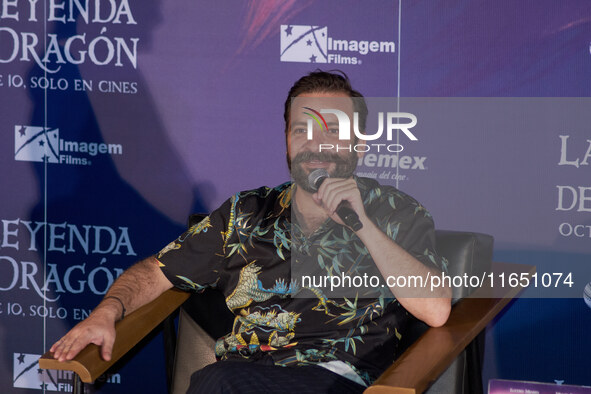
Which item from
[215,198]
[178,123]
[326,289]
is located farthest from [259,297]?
[178,123]

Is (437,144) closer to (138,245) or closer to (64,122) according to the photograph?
(138,245)

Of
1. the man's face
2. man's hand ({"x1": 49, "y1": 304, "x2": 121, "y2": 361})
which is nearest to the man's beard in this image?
the man's face

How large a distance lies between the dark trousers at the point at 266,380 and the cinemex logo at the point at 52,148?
127cm

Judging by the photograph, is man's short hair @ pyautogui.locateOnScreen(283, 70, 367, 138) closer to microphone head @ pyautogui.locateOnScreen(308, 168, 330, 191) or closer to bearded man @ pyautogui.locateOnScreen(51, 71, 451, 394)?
bearded man @ pyautogui.locateOnScreen(51, 71, 451, 394)

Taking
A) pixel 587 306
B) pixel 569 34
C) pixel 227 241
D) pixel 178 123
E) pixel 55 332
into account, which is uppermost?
pixel 569 34

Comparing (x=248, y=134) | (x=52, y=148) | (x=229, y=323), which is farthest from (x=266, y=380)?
(x=52, y=148)

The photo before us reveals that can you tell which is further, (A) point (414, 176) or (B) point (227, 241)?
(A) point (414, 176)

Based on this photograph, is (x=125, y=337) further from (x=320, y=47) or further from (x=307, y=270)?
(x=320, y=47)

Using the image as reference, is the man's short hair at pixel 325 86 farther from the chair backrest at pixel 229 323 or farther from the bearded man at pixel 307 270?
the chair backrest at pixel 229 323

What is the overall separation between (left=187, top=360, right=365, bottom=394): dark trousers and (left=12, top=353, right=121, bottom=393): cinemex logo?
1.33 metres

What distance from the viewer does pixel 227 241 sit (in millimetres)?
2383

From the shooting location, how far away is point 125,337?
209 centimetres

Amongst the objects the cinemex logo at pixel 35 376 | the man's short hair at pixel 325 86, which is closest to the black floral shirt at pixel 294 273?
the man's short hair at pixel 325 86

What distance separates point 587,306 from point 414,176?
0.78 m
